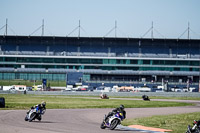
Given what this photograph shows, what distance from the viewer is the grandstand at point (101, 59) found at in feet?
422

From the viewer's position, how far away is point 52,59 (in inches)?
5098

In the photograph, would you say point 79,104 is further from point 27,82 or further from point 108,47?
point 108,47

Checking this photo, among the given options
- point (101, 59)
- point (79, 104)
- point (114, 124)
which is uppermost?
point (101, 59)

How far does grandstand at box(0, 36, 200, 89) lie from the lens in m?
129

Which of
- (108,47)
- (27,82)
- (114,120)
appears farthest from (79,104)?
(108,47)

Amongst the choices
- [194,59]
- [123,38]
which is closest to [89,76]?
[123,38]

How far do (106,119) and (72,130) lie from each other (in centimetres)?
272

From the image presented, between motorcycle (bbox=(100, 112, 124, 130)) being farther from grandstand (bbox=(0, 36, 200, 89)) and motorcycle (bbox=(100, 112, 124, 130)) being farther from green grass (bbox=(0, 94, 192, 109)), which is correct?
grandstand (bbox=(0, 36, 200, 89))

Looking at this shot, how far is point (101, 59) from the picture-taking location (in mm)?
130125

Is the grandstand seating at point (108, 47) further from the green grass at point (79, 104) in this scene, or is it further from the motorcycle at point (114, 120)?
the motorcycle at point (114, 120)

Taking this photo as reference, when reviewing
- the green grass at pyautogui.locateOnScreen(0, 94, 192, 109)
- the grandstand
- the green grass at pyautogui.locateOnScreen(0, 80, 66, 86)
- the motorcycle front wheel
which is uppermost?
the grandstand

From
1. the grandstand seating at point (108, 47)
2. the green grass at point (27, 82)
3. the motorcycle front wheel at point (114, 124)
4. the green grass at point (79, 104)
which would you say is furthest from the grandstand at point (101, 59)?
the motorcycle front wheel at point (114, 124)

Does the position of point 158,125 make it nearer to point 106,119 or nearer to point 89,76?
point 106,119

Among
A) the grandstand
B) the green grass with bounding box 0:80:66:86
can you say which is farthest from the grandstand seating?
the green grass with bounding box 0:80:66:86
